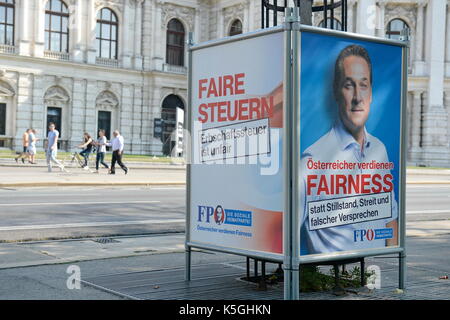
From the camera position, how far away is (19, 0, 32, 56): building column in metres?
44.8

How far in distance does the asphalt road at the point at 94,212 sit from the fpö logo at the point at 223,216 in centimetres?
428

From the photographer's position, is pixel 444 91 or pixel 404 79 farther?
pixel 444 91

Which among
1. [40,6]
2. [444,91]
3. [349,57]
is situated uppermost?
[40,6]

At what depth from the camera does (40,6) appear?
45.8 metres

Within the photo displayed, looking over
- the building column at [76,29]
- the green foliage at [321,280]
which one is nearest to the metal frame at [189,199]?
the green foliage at [321,280]

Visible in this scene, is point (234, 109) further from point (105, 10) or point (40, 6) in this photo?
point (105, 10)

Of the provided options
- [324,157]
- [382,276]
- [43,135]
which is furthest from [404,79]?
[43,135]

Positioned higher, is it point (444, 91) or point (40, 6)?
point (40, 6)

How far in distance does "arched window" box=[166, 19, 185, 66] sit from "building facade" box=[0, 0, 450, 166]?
0.27 ft

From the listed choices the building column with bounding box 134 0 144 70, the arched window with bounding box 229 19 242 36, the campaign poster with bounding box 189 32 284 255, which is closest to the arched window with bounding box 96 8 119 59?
the building column with bounding box 134 0 144 70
